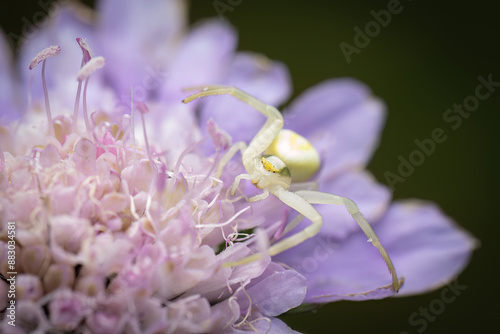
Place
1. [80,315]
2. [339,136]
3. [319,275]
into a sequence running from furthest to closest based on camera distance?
[339,136]
[319,275]
[80,315]

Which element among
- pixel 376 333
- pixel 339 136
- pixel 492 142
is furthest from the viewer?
pixel 492 142

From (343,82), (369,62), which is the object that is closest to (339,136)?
(343,82)

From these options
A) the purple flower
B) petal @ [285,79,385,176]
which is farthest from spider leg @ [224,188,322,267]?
petal @ [285,79,385,176]

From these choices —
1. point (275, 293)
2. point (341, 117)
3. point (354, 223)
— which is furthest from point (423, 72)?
point (275, 293)

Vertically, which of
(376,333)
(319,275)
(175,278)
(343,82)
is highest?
(343,82)

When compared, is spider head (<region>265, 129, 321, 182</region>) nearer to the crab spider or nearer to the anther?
the crab spider

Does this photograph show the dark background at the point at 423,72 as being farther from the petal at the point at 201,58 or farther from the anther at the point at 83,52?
the anther at the point at 83,52

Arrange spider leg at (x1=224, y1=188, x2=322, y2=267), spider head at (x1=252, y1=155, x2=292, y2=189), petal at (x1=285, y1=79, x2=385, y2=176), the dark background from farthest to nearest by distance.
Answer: the dark background
petal at (x1=285, y1=79, x2=385, y2=176)
spider head at (x1=252, y1=155, x2=292, y2=189)
spider leg at (x1=224, y1=188, x2=322, y2=267)

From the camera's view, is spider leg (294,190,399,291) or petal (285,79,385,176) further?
petal (285,79,385,176)

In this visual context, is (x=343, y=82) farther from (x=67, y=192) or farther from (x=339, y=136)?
(x=67, y=192)
